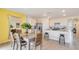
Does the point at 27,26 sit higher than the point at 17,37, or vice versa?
the point at 27,26

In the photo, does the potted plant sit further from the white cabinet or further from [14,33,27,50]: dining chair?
the white cabinet

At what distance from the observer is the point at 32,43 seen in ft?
12.9

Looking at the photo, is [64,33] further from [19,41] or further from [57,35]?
[19,41]

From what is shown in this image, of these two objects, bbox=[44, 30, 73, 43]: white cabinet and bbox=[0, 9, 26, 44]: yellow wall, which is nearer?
bbox=[0, 9, 26, 44]: yellow wall

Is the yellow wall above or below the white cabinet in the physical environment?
above

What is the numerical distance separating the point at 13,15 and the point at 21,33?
3.24 feet

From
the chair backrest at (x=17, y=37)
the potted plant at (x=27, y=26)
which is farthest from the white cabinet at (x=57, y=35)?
the chair backrest at (x=17, y=37)

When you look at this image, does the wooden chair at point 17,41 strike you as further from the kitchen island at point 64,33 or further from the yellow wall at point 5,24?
the kitchen island at point 64,33

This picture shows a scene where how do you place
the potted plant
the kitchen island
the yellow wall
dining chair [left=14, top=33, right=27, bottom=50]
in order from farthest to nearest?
the kitchen island, the yellow wall, the potted plant, dining chair [left=14, top=33, right=27, bottom=50]

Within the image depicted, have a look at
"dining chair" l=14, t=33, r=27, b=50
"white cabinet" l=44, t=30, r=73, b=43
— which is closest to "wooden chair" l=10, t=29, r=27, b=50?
"dining chair" l=14, t=33, r=27, b=50

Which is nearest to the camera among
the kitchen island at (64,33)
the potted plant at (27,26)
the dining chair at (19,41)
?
the dining chair at (19,41)

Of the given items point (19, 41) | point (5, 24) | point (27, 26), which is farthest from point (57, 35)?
point (5, 24)
